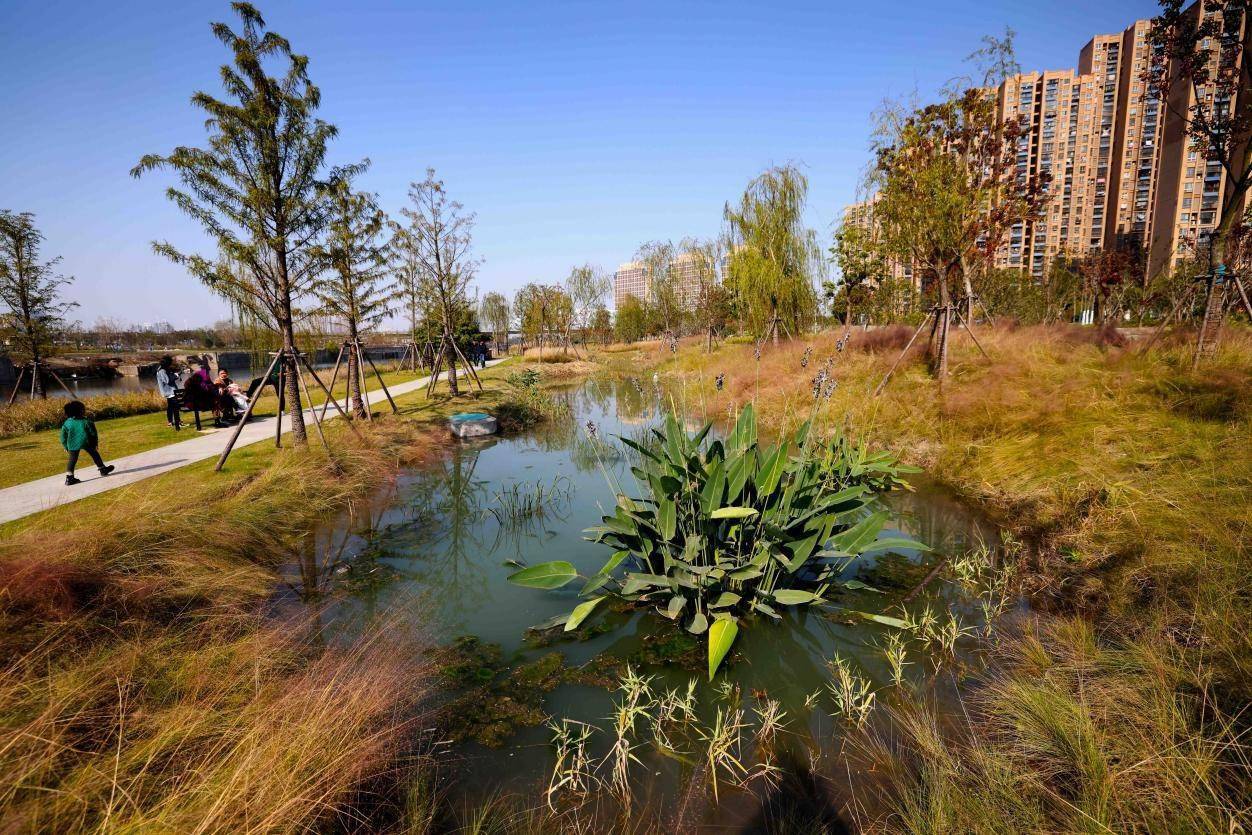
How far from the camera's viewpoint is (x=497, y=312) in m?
51.2

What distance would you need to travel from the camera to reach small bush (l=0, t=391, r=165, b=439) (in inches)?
388

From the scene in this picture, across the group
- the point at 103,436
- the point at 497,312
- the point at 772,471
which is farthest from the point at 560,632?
the point at 497,312

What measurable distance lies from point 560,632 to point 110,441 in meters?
10.1

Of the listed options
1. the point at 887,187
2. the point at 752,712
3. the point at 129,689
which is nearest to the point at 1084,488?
the point at 752,712

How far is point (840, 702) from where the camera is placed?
2.69 meters

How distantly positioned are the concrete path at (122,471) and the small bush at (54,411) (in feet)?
9.38

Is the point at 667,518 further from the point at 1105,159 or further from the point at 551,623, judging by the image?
the point at 1105,159

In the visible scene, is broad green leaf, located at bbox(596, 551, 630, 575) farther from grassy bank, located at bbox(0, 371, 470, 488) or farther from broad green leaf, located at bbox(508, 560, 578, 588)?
grassy bank, located at bbox(0, 371, 470, 488)

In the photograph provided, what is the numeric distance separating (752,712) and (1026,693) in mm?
1338

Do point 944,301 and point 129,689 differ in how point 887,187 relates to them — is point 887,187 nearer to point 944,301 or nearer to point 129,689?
point 944,301

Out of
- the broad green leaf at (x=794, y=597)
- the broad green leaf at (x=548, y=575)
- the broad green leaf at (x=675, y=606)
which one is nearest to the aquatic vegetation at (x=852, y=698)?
the broad green leaf at (x=794, y=597)

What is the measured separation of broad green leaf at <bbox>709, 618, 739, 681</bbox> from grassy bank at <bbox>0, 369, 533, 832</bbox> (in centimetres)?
158

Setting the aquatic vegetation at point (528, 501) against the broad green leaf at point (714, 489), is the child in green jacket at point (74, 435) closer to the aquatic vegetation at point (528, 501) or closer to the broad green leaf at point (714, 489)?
the aquatic vegetation at point (528, 501)

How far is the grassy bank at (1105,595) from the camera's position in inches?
72.1
